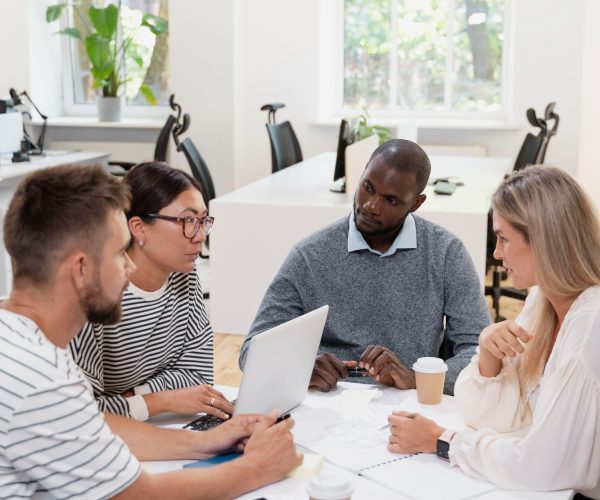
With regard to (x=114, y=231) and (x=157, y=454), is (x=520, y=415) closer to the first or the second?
(x=157, y=454)

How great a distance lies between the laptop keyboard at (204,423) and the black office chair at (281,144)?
12.7 ft

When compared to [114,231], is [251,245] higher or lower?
lower

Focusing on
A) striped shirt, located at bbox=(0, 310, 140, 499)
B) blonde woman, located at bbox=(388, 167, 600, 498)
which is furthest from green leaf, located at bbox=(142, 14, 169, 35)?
striped shirt, located at bbox=(0, 310, 140, 499)

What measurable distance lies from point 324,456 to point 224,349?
8.78 ft

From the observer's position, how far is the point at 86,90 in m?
7.42

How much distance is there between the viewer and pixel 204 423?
1.84m

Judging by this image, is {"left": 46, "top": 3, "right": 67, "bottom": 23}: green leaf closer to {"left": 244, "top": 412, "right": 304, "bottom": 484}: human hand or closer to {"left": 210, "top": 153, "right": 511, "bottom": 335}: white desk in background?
{"left": 210, "top": 153, "right": 511, "bottom": 335}: white desk in background

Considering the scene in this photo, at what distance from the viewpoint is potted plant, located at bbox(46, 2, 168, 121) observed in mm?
6645

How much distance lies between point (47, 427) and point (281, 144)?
185 inches

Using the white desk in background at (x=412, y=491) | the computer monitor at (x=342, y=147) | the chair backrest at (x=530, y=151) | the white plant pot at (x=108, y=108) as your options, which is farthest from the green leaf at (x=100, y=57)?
the white desk in background at (x=412, y=491)

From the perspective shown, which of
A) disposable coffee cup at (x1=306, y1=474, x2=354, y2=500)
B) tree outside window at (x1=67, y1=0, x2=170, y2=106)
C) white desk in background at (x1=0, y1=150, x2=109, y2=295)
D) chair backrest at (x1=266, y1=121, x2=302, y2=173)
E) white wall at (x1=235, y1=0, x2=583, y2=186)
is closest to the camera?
disposable coffee cup at (x1=306, y1=474, x2=354, y2=500)

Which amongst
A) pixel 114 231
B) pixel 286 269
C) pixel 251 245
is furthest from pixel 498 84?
pixel 114 231

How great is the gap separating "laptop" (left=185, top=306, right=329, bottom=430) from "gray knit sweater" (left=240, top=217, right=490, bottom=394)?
0.38 metres

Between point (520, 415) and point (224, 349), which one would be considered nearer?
point (520, 415)
